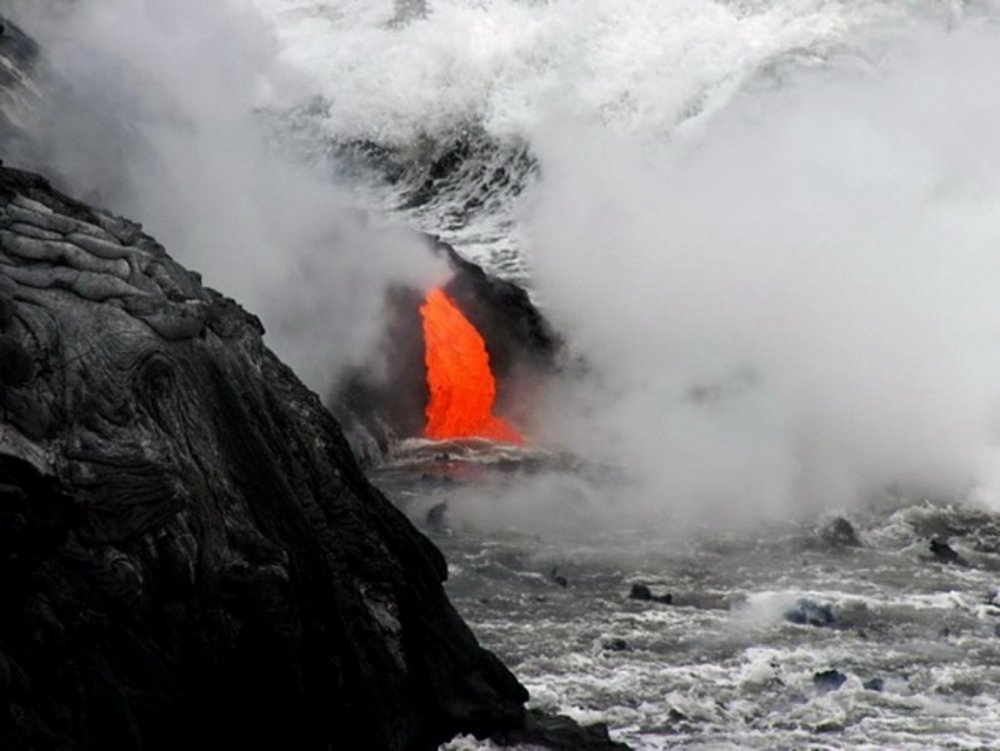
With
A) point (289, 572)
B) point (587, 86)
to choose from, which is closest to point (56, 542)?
point (289, 572)

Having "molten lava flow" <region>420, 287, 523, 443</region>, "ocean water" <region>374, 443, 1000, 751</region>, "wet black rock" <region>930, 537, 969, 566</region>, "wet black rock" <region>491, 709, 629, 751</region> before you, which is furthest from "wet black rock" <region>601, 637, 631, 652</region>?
"molten lava flow" <region>420, 287, 523, 443</region>

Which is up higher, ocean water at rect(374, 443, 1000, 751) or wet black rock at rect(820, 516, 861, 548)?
wet black rock at rect(820, 516, 861, 548)

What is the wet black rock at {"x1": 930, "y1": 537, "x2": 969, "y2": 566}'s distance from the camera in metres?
21.5

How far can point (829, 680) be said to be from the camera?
1612 centimetres

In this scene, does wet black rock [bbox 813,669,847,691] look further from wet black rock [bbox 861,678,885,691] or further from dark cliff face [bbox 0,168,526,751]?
dark cliff face [bbox 0,168,526,751]

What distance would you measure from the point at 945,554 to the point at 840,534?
67.0 inches

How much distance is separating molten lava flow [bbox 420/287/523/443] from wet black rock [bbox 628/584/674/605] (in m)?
9.84

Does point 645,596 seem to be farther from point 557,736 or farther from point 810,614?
point 557,736

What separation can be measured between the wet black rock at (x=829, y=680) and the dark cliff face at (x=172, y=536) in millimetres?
6107

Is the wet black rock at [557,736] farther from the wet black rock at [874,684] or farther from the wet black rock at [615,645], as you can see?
the wet black rock at [874,684]

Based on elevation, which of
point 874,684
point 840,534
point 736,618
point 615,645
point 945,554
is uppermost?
point 840,534

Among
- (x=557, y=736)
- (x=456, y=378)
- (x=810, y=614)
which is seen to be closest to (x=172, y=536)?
(x=557, y=736)

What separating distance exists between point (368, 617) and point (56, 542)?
10.3ft

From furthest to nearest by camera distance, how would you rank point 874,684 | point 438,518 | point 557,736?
1. point 438,518
2. point 874,684
3. point 557,736
